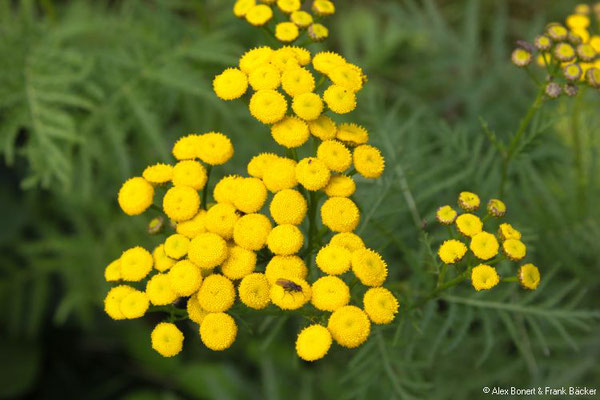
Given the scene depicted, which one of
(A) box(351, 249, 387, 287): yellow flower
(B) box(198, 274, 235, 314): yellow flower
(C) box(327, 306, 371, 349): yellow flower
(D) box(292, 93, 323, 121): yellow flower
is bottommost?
(B) box(198, 274, 235, 314): yellow flower

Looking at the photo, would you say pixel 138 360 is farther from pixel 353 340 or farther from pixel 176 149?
pixel 353 340

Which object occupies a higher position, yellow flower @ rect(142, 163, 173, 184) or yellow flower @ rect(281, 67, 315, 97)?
yellow flower @ rect(281, 67, 315, 97)

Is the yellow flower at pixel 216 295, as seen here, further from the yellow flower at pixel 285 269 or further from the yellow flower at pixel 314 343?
the yellow flower at pixel 314 343

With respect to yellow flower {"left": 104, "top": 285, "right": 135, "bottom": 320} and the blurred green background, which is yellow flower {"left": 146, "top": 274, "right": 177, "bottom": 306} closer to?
yellow flower {"left": 104, "top": 285, "right": 135, "bottom": 320}

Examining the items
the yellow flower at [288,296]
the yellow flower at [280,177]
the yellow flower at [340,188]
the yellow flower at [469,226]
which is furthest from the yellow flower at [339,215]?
the yellow flower at [469,226]

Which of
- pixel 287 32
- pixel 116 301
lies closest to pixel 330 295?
pixel 116 301

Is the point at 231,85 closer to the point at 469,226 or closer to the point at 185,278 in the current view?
the point at 185,278

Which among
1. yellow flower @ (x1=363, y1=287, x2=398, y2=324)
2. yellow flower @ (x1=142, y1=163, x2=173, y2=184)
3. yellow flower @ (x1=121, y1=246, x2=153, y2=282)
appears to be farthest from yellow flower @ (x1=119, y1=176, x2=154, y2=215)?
yellow flower @ (x1=363, y1=287, x2=398, y2=324)
